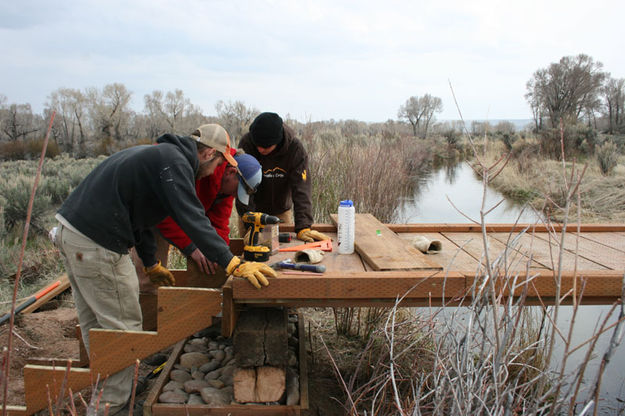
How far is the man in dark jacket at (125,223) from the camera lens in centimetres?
272

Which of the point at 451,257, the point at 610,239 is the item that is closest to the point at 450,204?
the point at 610,239

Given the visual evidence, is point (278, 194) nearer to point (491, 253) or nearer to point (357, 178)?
point (491, 253)

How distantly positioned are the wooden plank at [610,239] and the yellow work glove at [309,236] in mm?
2170

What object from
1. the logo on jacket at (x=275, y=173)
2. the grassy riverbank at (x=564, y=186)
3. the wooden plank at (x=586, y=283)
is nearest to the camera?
the wooden plank at (x=586, y=283)

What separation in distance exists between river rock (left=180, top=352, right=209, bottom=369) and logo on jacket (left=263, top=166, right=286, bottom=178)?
1844mm

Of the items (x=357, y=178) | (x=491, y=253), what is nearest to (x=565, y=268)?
(x=491, y=253)

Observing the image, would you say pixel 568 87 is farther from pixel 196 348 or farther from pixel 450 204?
pixel 196 348

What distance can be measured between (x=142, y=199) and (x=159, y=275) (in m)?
1.00

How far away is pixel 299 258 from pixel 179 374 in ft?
4.23

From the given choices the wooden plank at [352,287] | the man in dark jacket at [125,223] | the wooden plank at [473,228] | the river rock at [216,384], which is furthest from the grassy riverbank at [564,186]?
the man in dark jacket at [125,223]

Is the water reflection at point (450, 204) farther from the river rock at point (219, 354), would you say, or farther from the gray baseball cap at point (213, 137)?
the gray baseball cap at point (213, 137)

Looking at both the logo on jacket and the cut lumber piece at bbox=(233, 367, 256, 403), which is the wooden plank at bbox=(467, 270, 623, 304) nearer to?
the cut lumber piece at bbox=(233, 367, 256, 403)

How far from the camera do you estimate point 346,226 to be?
3318 millimetres

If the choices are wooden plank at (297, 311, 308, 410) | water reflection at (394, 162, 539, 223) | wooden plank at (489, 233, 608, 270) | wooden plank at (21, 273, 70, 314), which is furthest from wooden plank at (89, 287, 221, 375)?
water reflection at (394, 162, 539, 223)
